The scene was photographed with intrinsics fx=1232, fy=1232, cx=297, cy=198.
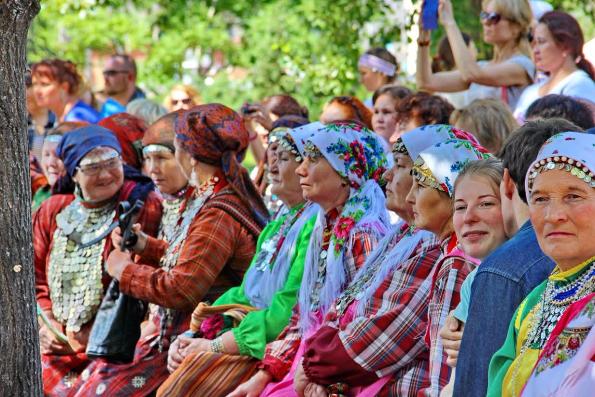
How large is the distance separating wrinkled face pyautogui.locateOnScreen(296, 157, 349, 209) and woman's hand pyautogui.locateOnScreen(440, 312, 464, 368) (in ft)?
5.54

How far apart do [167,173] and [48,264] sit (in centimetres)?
102

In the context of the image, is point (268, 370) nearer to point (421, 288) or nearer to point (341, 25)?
point (421, 288)

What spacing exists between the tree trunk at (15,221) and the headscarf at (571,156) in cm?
208

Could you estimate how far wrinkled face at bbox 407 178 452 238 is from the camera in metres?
5.00

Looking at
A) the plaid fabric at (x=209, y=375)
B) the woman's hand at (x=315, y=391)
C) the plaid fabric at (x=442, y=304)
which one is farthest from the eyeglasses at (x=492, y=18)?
the plaid fabric at (x=442, y=304)

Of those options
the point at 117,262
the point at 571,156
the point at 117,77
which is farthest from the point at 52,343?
the point at 117,77

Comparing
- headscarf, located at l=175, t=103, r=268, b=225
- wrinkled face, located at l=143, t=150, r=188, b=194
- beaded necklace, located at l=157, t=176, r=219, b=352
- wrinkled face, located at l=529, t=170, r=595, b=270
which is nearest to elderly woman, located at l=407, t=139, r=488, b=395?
wrinkled face, located at l=529, t=170, r=595, b=270

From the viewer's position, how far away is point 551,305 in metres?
3.70

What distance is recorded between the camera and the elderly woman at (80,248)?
746cm

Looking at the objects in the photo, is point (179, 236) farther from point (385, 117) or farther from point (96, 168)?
point (385, 117)

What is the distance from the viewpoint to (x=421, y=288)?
5098 millimetres

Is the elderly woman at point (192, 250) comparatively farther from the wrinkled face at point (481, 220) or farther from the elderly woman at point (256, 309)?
the wrinkled face at point (481, 220)

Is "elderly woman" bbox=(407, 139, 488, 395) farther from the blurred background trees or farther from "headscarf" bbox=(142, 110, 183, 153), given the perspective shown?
the blurred background trees

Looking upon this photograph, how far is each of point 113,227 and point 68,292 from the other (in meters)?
0.50
